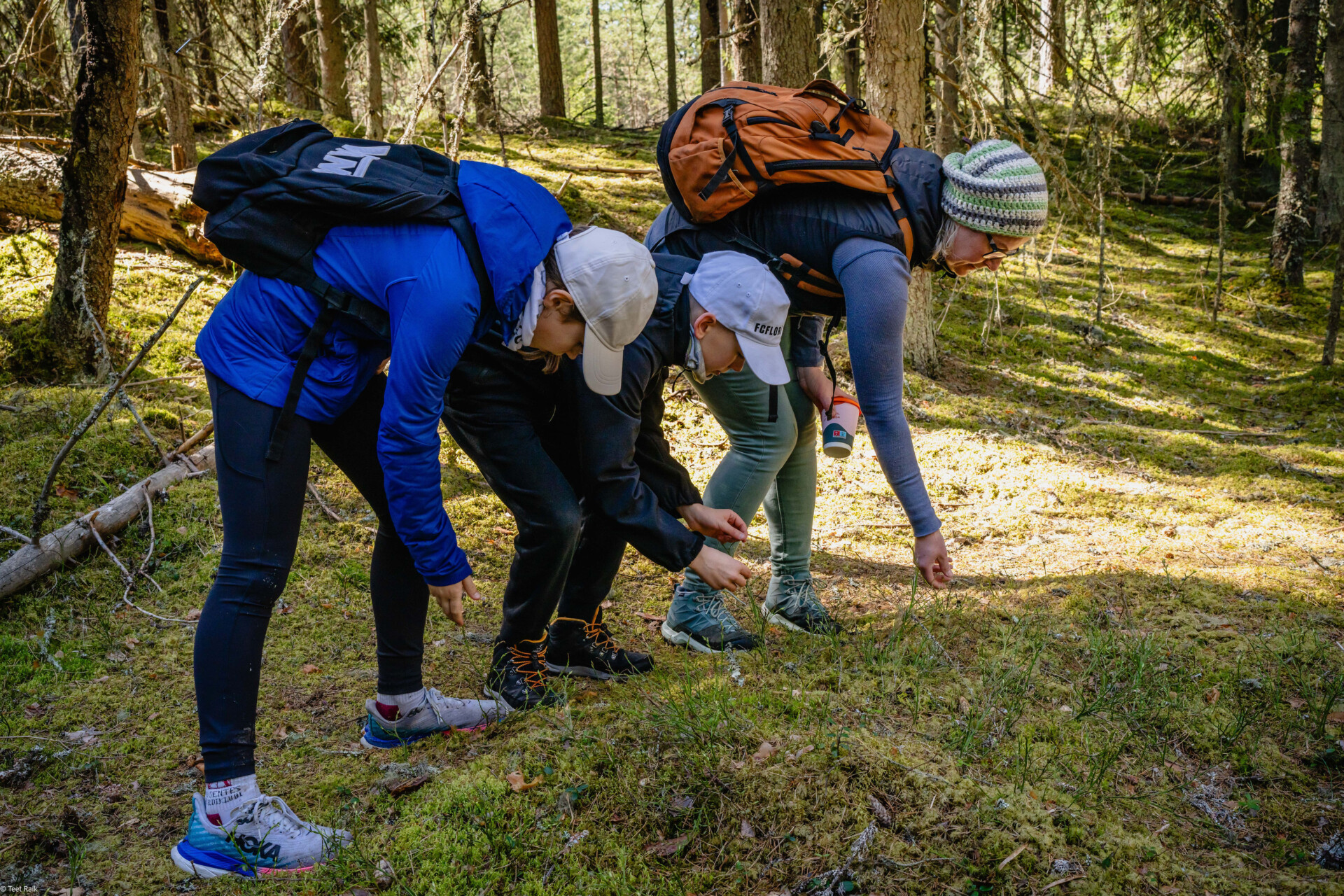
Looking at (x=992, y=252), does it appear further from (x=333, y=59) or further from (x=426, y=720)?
(x=333, y=59)

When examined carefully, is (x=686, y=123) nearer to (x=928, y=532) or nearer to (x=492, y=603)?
(x=928, y=532)

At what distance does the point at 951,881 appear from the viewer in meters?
2.12

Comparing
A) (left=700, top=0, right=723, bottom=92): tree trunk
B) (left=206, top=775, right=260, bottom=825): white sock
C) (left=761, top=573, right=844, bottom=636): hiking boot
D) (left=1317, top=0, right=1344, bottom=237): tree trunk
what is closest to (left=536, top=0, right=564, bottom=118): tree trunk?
(left=700, top=0, right=723, bottom=92): tree trunk

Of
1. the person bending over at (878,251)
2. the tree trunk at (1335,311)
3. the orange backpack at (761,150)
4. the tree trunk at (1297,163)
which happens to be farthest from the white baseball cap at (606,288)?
the tree trunk at (1297,163)

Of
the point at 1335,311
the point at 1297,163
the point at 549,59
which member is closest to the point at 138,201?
the point at 549,59

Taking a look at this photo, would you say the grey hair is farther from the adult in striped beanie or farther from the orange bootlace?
the orange bootlace

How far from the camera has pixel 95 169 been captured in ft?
16.6

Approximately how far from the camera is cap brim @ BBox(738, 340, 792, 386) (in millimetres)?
2549

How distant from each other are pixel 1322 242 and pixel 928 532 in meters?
13.6

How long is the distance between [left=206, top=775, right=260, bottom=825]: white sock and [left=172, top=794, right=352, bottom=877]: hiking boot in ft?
0.04

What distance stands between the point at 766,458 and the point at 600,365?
3.97 ft

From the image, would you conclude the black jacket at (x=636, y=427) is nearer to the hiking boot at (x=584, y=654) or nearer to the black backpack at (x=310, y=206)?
the black backpack at (x=310, y=206)

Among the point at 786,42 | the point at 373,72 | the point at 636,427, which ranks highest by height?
the point at 373,72

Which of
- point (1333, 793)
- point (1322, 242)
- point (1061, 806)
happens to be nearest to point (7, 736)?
point (1061, 806)
